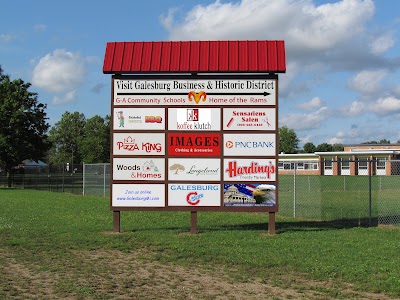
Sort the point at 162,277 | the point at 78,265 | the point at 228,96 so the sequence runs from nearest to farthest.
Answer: the point at 162,277 → the point at 78,265 → the point at 228,96

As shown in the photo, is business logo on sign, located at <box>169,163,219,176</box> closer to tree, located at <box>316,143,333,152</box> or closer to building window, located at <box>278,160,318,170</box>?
building window, located at <box>278,160,318,170</box>

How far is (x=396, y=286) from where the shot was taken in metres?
6.99

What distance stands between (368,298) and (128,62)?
881 cm

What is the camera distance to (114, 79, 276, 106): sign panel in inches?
508

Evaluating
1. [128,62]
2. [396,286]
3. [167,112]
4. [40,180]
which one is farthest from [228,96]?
[40,180]

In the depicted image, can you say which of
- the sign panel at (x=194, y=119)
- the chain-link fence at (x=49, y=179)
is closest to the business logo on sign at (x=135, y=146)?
the sign panel at (x=194, y=119)

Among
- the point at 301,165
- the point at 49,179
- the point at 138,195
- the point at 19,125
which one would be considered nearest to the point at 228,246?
the point at 138,195

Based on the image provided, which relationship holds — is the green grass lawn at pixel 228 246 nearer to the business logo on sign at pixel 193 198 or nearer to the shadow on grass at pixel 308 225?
the shadow on grass at pixel 308 225

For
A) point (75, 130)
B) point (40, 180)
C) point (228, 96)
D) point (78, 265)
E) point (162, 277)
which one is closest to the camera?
point (162, 277)

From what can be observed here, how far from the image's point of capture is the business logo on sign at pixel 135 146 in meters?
13.0

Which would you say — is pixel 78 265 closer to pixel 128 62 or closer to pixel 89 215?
pixel 128 62

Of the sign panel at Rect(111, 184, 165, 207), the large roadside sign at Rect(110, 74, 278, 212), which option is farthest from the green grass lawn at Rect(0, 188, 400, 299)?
the large roadside sign at Rect(110, 74, 278, 212)

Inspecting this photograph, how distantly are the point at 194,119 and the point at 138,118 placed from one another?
1458 mm

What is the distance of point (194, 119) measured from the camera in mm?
12930
